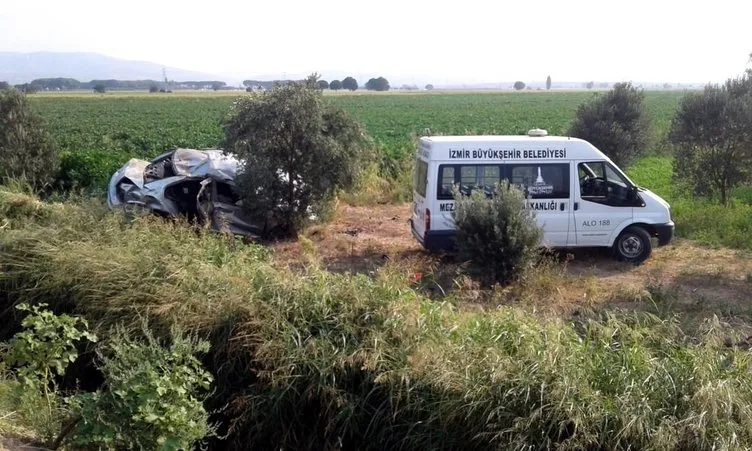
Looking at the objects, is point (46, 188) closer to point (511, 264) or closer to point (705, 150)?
point (511, 264)

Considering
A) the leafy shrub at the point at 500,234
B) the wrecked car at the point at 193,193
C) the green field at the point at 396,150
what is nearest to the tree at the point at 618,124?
the green field at the point at 396,150

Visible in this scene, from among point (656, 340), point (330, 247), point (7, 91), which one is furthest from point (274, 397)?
point (7, 91)

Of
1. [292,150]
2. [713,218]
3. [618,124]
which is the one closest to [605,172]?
[713,218]

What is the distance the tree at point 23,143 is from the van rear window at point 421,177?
29.8 ft

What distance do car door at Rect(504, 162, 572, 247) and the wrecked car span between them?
4.73 m

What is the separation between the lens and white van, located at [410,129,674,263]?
38.5 feet

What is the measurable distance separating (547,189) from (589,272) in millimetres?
1486

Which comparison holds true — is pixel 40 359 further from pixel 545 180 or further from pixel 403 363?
pixel 545 180

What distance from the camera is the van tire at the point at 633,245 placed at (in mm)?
12242

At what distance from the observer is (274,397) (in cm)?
663

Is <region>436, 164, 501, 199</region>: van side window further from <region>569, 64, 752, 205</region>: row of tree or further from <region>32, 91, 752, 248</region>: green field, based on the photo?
<region>569, 64, 752, 205</region>: row of tree

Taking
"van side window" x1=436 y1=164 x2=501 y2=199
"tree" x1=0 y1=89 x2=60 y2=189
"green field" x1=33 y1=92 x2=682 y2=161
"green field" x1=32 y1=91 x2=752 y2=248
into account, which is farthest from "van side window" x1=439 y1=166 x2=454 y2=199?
"green field" x1=33 y1=92 x2=682 y2=161

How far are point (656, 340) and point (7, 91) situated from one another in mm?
15909

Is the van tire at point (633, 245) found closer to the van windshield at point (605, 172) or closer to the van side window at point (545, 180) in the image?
the van windshield at point (605, 172)
